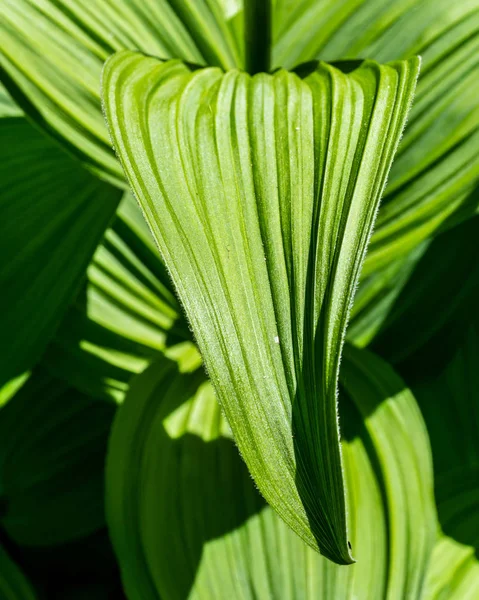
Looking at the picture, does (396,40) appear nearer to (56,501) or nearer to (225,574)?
(225,574)

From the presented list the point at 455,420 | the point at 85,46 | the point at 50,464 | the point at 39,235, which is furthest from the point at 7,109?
the point at 455,420

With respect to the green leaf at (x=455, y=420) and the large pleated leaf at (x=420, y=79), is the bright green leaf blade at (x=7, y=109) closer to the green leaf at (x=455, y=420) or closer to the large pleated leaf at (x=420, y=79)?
the large pleated leaf at (x=420, y=79)

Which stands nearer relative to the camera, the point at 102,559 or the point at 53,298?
the point at 53,298

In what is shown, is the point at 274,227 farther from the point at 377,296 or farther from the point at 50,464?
the point at 50,464

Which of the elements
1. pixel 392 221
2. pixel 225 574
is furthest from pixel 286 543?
pixel 392 221

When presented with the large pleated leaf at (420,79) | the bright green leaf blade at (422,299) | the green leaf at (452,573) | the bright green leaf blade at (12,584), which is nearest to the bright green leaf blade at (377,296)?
the bright green leaf blade at (422,299)

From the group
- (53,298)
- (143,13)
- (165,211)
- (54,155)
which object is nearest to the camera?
(165,211)

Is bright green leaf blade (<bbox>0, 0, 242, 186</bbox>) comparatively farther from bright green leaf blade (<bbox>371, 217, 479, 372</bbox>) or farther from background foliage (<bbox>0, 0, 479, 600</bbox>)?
bright green leaf blade (<bbox>371, 217, 479, 372</bbox>)
